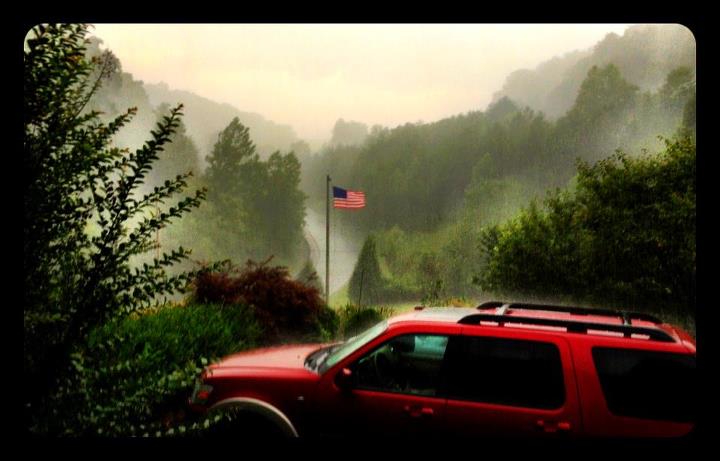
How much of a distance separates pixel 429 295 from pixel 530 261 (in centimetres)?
390

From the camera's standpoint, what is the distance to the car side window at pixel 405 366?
4234 mm

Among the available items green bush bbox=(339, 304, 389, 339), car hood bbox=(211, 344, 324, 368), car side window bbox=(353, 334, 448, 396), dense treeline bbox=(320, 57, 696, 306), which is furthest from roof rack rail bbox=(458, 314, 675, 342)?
dense treeline bbox=(320, 57, 696, 306)

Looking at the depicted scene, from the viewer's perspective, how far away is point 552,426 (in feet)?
12.6

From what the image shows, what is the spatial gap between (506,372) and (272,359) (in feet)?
6.26

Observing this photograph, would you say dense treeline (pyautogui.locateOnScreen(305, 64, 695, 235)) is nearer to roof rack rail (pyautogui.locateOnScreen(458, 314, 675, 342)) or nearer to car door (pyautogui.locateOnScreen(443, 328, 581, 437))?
roof rack rail (pyautogui.locateOnScreen(458, 314, 675, 342))

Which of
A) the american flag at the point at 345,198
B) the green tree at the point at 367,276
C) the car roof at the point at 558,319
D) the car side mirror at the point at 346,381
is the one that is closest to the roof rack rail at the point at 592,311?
the car roof at the point at 558,319

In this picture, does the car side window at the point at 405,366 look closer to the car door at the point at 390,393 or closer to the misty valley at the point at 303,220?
the car door at the point at 390,393

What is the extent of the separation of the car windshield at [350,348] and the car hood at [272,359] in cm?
23

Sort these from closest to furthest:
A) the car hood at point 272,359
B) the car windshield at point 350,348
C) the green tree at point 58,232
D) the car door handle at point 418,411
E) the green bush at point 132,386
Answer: the green tree at point 58,232 < the green bush at point 132,386 < the car door handle at point 418,411 < the car windshield at point 350,348 < the car hood at point 272,359

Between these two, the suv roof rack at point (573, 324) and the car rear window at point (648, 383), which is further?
the suv roof rack at point (573, 324)

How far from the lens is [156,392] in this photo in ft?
12.3

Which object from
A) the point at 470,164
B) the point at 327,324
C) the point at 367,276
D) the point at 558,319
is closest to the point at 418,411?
the point at 558,319

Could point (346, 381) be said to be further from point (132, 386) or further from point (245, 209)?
point (245, 209)

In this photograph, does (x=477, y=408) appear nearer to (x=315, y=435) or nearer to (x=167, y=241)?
(x=315, y=435)
